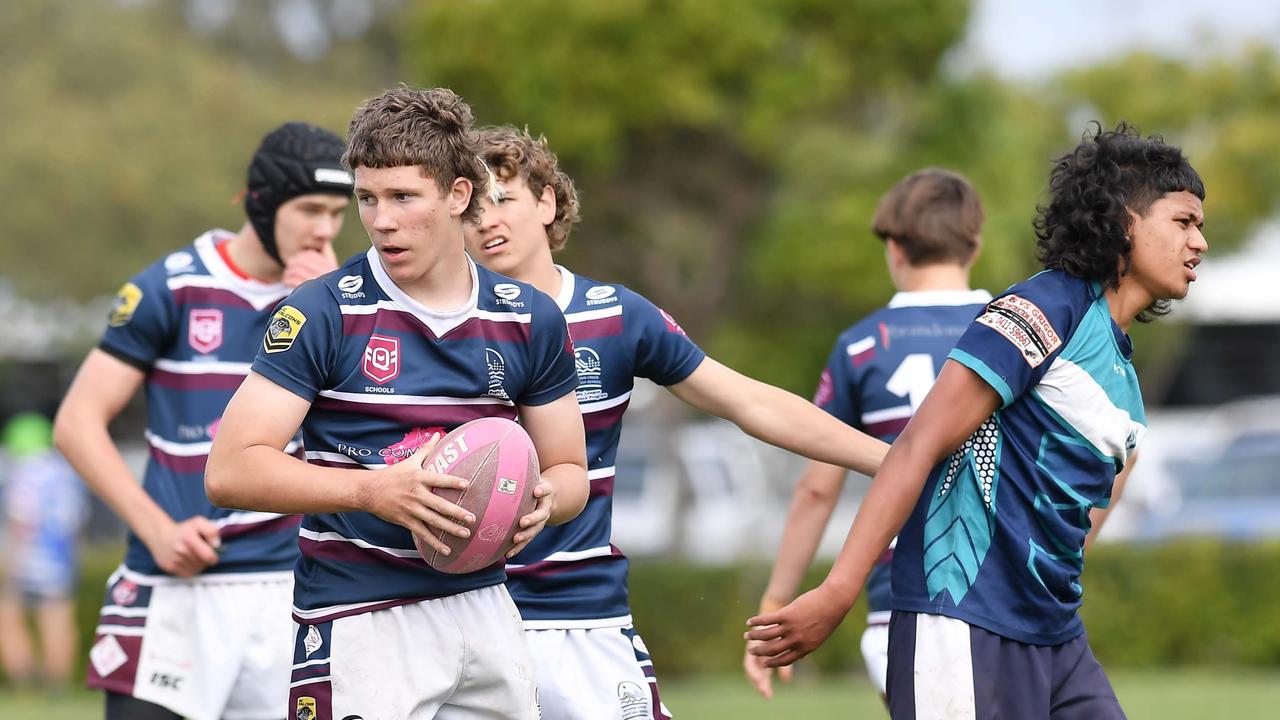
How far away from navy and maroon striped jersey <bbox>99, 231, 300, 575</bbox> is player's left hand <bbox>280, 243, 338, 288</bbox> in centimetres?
17

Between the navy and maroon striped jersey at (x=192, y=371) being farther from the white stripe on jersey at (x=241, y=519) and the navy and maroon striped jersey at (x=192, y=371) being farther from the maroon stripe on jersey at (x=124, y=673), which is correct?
the maroon stripe on jersey at (x=124, y=673)

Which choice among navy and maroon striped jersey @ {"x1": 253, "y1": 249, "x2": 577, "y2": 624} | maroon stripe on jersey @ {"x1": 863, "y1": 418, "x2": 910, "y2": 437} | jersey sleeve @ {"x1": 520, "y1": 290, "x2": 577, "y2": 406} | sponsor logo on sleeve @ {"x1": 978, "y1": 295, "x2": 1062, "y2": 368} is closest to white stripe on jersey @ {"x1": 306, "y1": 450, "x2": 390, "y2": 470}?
navy and maroon striped jersey @ {"x1": 253, "y1": 249, "x2": 577, "y2": 624}

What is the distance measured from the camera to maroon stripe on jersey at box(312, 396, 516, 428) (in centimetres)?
384

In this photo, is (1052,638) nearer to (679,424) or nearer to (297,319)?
(297,319)

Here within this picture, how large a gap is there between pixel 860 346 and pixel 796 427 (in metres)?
1.04

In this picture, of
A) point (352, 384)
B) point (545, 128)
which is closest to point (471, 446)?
point (352, 384)

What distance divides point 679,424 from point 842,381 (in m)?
13.6

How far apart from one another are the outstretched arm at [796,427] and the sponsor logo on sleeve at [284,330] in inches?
55.8

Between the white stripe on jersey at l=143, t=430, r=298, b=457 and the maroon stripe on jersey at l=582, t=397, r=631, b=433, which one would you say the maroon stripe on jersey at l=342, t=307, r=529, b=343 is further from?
the white stripe on jersey at l=143, t=430, r=298, b=457

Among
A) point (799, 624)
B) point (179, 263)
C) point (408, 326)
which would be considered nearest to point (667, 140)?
point (179, 263)

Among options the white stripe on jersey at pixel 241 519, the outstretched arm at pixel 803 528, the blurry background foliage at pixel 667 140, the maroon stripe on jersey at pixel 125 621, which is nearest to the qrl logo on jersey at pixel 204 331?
the white stripe on jersey at pixel 241 519

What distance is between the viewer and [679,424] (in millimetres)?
19266

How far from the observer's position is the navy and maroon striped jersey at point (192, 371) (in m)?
5.41

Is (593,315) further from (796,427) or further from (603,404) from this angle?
(796,427)
